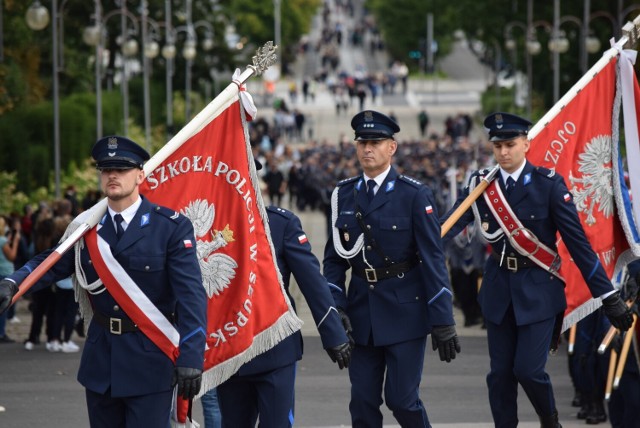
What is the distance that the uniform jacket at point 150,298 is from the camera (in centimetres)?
816

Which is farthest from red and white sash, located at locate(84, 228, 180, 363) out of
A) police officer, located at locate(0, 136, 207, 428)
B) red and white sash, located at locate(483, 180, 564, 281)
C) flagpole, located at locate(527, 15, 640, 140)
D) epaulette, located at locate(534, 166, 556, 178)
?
flagpole, located at locate(527, 15, 640, 140)

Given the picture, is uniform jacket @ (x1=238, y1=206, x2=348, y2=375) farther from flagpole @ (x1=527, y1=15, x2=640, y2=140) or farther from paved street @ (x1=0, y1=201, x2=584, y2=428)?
paved street @ (x1=0, y1=201, x2=584, y2=428)

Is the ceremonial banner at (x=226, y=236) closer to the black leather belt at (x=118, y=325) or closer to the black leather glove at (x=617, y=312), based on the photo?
the black leather belt at (x=118, y=325)

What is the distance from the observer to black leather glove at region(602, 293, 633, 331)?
1036 centimetres

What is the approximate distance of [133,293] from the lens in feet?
26.9

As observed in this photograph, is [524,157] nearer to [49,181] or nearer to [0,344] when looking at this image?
[0,344]

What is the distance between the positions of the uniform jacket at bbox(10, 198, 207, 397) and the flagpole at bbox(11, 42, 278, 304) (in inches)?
2.5

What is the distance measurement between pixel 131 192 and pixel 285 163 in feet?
127

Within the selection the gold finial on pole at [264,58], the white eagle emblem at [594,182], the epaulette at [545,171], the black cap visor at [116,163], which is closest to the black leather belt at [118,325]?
the black cap visor at [116,163]

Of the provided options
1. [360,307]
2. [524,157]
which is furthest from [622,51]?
[360,307]

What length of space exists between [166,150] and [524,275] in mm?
2690

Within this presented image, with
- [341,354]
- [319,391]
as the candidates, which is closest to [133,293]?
[341,354]

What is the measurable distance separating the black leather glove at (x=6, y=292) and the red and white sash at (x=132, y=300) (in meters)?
0.42

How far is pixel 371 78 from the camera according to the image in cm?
9344
